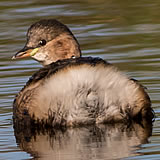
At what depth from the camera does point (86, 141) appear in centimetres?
723

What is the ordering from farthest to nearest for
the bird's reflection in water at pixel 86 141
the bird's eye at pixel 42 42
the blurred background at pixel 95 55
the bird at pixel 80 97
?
the bird's eye at pixel 42 42 < the bird at pixel 80 97 < the blurred background at pixel 95 55 < the bird's reflection in water at pixel 86 141

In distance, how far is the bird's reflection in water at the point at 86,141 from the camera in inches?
266

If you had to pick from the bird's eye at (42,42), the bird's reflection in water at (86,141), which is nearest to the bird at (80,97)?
the bird's reflection in water at (86,141)

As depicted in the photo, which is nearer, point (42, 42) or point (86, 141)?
point (86, 141)

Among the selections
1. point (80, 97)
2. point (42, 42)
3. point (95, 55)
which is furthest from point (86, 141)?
point (95, 55)

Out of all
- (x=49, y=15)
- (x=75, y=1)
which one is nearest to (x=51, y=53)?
(x=49, y=15)

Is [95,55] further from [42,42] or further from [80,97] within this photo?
[80,97]

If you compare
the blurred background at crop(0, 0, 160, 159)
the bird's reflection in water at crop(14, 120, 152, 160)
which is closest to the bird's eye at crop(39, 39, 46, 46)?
the blurred background at crop(0, 0, 160, 159)

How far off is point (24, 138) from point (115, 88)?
0.95 meters

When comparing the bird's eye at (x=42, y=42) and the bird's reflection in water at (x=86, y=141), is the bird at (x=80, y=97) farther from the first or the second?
the bird's eye at (x=42, y=42)

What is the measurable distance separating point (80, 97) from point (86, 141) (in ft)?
1.27

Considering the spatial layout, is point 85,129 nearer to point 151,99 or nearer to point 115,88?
point 115,88

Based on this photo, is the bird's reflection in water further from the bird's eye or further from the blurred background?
the bird's eye

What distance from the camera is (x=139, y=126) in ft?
25.4
